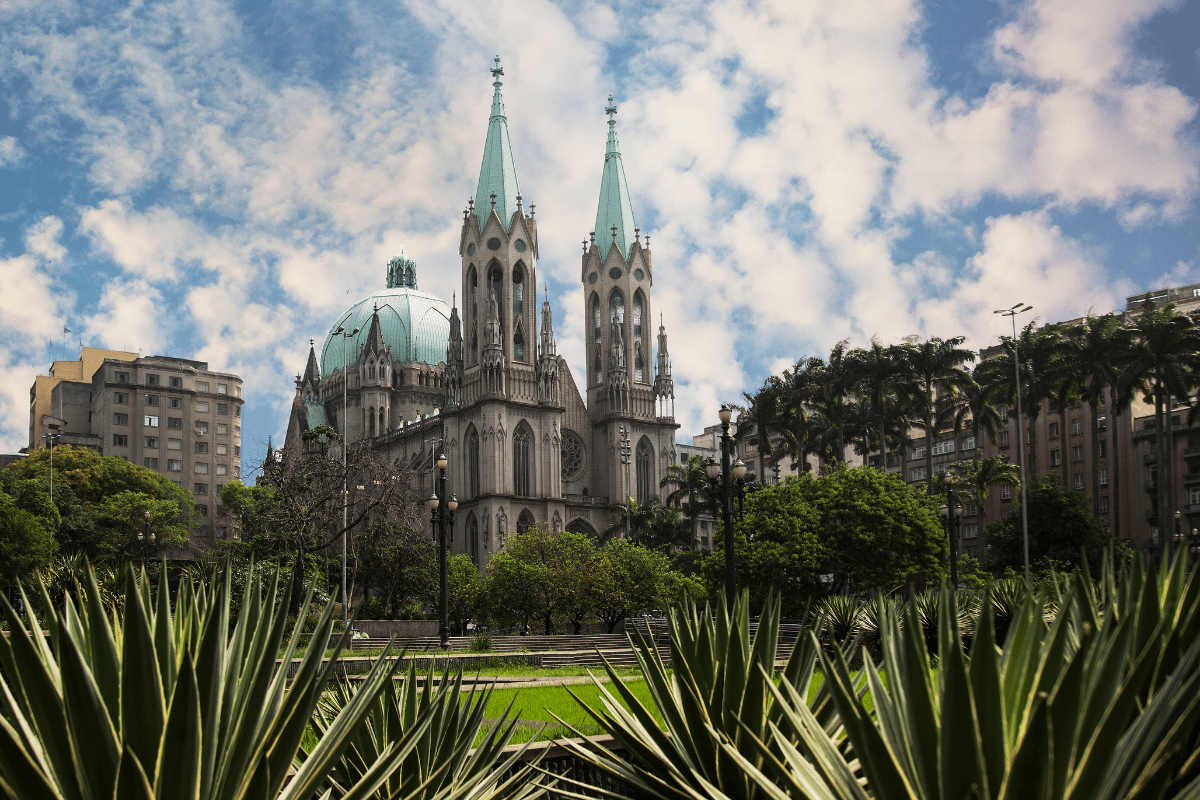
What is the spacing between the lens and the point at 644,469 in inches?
3036

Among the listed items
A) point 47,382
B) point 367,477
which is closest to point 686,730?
point 367,477

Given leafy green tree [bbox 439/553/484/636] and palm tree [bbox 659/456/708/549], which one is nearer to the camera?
leafy green tree [bbox 439/553/484/636]

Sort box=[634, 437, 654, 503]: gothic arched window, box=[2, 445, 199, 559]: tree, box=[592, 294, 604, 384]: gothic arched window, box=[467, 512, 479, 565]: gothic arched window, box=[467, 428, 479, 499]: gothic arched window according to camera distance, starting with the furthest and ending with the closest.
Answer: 1. box=[592, 294, 604, 384]: gothic arched window
2. box=[634, 437, 654, 503]: gothic arched window
3. box=[467, 428, 479, 499]: gothic arched window
4. box=[467, 512, 479, 565]: gothic arched window
5. box=[2, 445, 199, 559]: tree

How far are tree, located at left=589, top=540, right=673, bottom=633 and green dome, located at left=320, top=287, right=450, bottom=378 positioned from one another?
5253 centimetres

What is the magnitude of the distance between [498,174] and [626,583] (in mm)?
42242

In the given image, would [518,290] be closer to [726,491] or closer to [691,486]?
[691,486]

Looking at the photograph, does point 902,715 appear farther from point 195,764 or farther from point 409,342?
point 409,342

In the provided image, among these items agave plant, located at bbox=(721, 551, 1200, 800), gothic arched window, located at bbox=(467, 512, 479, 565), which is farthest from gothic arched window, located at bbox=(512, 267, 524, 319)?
agave plant, located at bbox=(721, 551, 1200, 800)

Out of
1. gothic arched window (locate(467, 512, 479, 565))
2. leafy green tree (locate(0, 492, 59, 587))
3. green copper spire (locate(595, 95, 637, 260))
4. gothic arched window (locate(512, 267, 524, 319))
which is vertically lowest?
gothic arched window (locate(467, 512, 479, 565))

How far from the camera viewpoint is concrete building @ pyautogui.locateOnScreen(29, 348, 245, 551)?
307 feet

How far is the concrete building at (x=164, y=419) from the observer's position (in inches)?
3688

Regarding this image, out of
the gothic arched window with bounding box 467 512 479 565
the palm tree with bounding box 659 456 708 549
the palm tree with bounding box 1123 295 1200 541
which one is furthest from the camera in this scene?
the gothic arched window with bounding box 467 512 479 565

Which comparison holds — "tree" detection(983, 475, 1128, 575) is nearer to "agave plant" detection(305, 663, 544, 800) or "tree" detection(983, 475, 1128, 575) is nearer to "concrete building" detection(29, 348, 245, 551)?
"agave plant" detection(305, 663, 544, 800)

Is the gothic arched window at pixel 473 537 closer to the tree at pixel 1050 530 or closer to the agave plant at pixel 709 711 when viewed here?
the tree at pixel 1050 530
